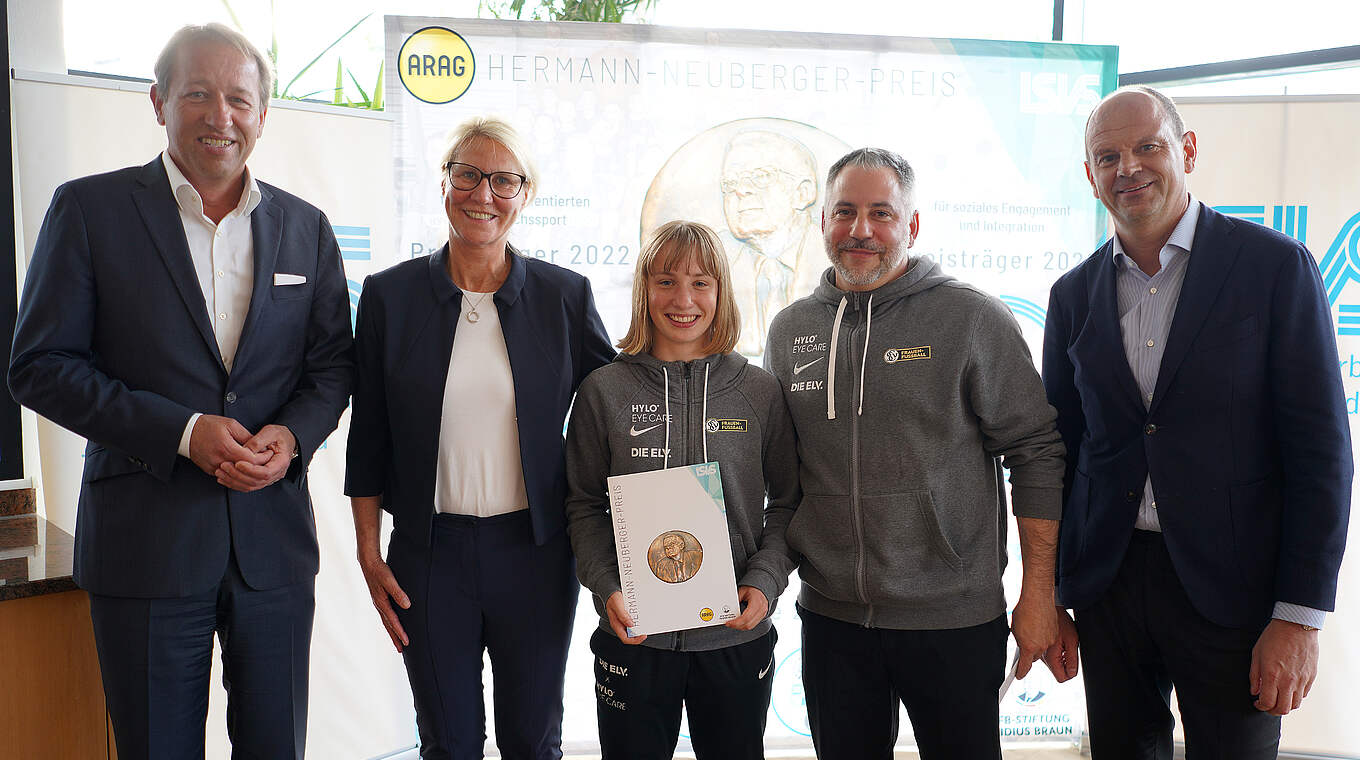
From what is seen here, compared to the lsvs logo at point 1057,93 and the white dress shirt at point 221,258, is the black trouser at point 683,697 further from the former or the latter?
the lsvs logo at point 1057,93

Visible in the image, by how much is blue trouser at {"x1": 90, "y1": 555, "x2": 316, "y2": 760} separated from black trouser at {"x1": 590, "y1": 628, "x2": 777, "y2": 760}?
70 centimetres

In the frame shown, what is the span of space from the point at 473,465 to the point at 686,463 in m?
0.50

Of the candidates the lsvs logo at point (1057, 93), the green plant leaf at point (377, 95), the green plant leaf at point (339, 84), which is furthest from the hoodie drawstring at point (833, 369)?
the green plant leaf at point (339, 84)

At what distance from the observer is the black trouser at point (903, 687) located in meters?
1.99

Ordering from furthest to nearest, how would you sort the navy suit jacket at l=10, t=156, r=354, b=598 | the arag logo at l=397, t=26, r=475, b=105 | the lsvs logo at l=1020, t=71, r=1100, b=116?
1. the lsvs logo at l=1020, t=71, r=1100, b=116
2. the arag logo at l=397, t=26, r=475, b=105
3. the navy suit jacket at l=10, t=156, r=354, b=598

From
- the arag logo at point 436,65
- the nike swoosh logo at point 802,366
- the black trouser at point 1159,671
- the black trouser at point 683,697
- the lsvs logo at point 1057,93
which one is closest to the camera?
the black trouser at point 1159,671

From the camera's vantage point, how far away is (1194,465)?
6.22 ft

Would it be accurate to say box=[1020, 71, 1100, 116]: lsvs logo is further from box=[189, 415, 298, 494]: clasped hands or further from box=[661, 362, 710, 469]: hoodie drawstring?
box=[189, 415, 298, 494]: clasped hands

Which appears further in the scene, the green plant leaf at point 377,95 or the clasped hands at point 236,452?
the green plant leaf at point 377,95

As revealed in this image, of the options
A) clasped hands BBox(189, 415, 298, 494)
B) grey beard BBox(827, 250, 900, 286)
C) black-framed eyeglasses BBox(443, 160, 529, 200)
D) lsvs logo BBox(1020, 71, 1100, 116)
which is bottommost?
clasped hands BBox(189, 415, 298, 494)

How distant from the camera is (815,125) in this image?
10.6ft

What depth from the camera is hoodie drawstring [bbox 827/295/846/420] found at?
2.06m

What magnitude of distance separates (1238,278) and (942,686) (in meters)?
1.09

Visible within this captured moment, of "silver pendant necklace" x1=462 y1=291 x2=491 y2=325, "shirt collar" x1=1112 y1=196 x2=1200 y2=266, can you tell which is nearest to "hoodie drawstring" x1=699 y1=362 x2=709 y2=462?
"silver pendant necklace" x1=462 y1=291 x2=491 y2=325
